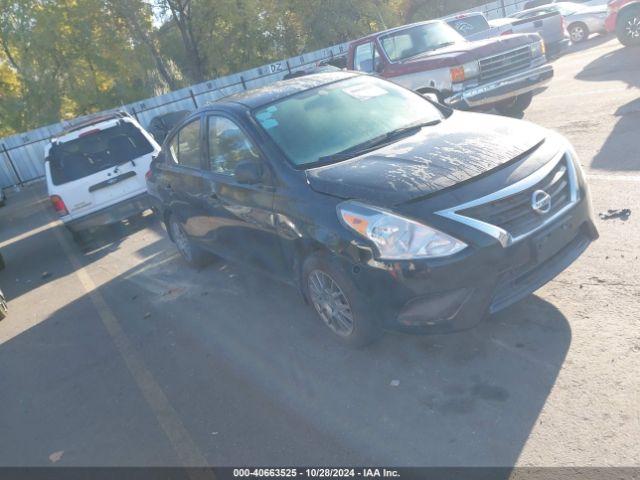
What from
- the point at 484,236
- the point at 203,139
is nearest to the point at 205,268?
the point at 203,139

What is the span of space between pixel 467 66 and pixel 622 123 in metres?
2.41

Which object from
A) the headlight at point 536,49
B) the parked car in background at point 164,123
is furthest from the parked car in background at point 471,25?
the parked car in background at point 164,123

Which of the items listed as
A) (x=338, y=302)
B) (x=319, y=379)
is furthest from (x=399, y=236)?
(x=319, y=379)

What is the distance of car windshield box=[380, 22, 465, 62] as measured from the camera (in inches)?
400

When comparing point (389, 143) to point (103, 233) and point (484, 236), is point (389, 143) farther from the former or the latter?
point (103, 233)

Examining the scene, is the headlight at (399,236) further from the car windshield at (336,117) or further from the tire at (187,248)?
the tire at (187,248)

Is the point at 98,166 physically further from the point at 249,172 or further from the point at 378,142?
the point at 378,142

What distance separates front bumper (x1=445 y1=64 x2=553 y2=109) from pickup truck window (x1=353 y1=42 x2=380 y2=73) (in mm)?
2119

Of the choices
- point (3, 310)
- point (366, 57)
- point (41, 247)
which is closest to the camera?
point (3, 310)

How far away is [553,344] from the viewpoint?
146 inches

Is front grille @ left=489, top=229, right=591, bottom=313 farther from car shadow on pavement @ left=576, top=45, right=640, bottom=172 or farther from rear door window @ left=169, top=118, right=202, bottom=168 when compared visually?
rear door window @ left=169, top=118, right=202, bottom=168

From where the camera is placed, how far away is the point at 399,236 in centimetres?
351

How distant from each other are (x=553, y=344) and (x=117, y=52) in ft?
110

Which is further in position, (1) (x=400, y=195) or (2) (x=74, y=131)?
(2) (x=74, y=131)
